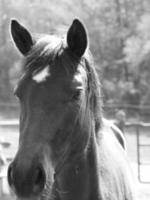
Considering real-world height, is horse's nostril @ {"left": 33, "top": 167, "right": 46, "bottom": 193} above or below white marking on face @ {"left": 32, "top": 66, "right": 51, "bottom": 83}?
below

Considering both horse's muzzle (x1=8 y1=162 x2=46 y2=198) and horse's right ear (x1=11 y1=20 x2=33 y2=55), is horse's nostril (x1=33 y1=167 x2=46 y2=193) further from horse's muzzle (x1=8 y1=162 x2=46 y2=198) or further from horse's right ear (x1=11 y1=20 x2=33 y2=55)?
horse's right ear (x1=11 y1=20 x2=33 y2=55)

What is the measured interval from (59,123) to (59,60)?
33cm

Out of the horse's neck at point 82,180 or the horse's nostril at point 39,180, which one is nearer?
the horse's nostril at point 39,180

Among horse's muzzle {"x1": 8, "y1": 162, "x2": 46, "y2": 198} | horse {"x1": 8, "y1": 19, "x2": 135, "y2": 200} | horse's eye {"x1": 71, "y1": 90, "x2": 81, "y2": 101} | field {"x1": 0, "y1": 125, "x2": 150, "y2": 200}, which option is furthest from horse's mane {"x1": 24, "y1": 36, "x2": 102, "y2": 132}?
field {"x1": 0, "y1": 125, "x2": 150, "y2": 200}

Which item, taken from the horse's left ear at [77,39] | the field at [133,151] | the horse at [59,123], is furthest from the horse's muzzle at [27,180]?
the field at [133,151]

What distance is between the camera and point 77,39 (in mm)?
2104

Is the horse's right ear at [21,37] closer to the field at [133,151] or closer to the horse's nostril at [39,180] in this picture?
the horse's nostril at [39,180]

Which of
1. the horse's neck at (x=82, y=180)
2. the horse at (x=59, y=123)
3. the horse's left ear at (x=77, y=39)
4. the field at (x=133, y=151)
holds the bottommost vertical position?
the field at (x=133, y=151)

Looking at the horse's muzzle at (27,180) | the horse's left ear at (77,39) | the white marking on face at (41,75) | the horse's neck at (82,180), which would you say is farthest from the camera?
the horse's neck at (82,180)

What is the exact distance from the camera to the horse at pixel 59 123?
177 cm

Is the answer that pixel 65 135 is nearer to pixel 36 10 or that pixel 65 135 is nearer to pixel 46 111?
pixel 46 111

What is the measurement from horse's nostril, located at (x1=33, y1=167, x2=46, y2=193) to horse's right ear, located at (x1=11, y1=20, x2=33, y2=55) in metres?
0.70

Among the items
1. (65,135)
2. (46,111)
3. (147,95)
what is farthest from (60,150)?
(147,95)

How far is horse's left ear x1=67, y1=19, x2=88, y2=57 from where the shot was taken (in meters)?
2.08
